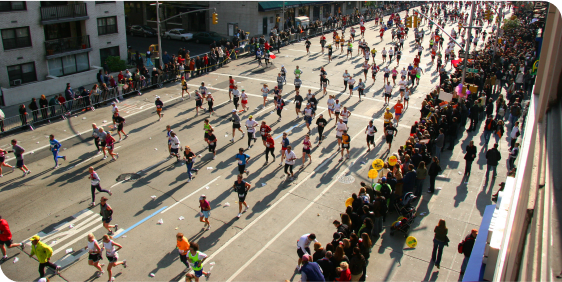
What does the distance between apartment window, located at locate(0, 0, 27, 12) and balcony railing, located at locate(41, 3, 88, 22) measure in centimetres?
123

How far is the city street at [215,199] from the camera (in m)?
12.1

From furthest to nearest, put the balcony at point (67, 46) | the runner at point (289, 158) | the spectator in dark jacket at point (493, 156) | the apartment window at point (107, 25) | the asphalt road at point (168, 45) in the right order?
the asphalt road at point (168, 45), the apartment window at point (107, 25), the balcony at point (67, 46), the runner at point (289, 158), the spectator in dark jacket at point (493, 156)

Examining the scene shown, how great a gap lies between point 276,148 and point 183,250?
9.15 m

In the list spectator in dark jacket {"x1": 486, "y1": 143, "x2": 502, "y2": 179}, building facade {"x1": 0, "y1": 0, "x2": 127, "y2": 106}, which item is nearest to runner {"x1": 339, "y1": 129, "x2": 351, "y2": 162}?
spectator in dark jacket {"x1": 486, "y1": 143, "x2": 502, "y2": 179}

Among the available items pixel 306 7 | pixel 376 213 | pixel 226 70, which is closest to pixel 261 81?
pixel 226 70

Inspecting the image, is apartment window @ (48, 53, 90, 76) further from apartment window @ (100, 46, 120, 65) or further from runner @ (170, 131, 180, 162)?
runner @ (170, 131, 180, 162)

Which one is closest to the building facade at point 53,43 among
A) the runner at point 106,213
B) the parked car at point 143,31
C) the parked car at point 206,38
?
the parked car at point 206,38

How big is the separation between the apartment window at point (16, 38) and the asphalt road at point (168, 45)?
13.2 meters

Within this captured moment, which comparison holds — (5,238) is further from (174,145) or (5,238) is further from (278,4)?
(278,4)

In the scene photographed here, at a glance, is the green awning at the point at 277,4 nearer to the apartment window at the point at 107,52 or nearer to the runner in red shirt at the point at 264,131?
the apartment window at the point at 107,52

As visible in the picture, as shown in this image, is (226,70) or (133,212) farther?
(226,70)

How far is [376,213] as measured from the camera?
1264cm

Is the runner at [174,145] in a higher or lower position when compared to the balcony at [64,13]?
lower

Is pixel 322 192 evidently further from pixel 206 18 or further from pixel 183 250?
pixel 206 18
